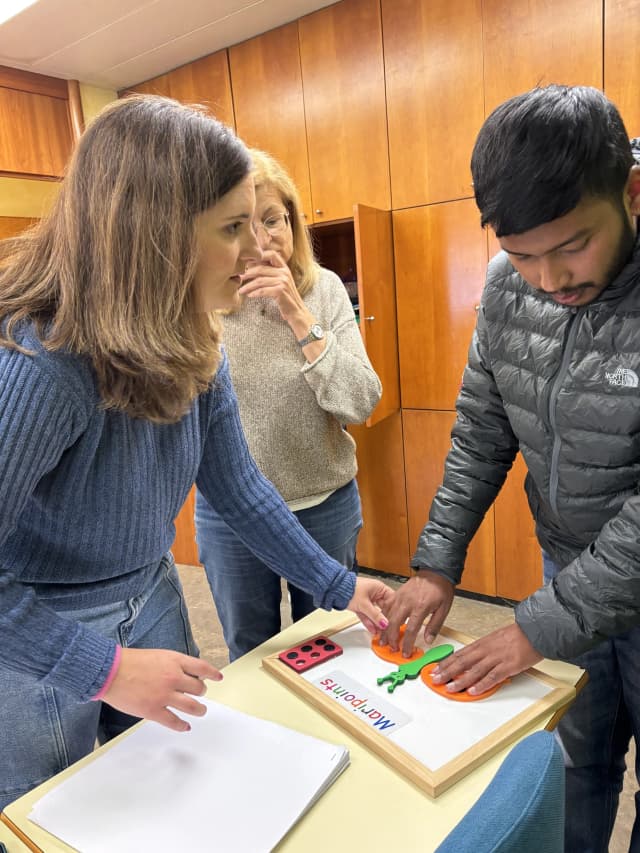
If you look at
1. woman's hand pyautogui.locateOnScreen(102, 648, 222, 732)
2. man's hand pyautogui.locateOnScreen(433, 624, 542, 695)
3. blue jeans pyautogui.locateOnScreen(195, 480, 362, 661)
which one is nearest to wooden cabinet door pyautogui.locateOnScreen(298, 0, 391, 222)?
blue jeans pyautogui.locateOnScreen(195, 480, 362, 661)

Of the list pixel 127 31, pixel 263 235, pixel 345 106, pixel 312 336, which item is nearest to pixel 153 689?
pixel 312 336

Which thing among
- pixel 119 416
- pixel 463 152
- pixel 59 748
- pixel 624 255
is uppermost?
pixel 463 152

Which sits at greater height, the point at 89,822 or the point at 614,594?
the point at 614,594

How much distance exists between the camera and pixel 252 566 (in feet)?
4.70

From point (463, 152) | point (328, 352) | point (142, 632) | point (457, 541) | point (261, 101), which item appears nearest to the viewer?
point (142, 632)

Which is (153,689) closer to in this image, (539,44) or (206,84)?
(539,44)

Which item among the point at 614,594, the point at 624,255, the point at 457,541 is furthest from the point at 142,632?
the point at 624,255

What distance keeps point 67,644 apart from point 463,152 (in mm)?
2308

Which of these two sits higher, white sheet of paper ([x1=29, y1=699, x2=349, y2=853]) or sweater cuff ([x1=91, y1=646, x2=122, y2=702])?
sweater cuff ([x1=91, y1=646, x2=122, y2=702])

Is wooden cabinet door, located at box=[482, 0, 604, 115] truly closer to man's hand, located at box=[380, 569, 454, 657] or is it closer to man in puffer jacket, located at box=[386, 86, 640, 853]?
man in puffer jacket, located at box=[386, 86, 640, 853]

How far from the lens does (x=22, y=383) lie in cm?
70

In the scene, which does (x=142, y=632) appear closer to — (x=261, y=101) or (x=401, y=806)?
(x=401, y=806)

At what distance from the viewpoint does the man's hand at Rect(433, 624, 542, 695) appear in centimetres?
86

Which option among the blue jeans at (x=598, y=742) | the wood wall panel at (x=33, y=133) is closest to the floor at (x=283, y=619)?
the blue jeans at (x=598, y=742)
